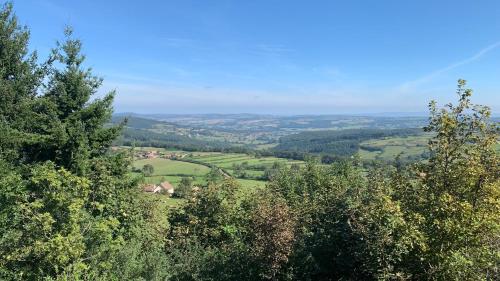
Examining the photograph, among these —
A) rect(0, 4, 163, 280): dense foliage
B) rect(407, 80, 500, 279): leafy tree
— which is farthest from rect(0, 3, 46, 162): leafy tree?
rect(407, 80, 500, 279): leafy tree

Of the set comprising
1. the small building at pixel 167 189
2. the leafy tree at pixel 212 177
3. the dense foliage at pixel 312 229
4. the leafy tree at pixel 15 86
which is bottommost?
the small building at pixel 167 189

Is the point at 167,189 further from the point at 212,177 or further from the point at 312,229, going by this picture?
the point at 312,229

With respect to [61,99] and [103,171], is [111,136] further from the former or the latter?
[103,171]

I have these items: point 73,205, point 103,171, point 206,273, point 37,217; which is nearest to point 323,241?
point 206,273

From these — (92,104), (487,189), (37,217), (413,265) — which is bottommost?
(413,265)

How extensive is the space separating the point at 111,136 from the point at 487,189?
18691mm

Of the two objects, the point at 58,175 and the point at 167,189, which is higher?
the point at 58,175

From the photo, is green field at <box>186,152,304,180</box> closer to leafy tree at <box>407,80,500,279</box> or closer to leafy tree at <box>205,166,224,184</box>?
leafy tree at <box>205,166,224,184</box>

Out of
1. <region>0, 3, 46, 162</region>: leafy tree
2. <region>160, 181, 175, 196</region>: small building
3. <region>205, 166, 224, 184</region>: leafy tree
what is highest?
<region>0, 3, 46, 162</region>: leafy tree

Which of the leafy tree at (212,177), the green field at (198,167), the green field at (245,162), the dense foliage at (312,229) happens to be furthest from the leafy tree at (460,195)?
the green field at (245,162)

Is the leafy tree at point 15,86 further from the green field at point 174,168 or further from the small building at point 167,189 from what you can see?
the green field at point 174,168

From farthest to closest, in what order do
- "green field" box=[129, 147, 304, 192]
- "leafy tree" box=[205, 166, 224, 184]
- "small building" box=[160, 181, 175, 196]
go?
1. "green field" box=[129, 147, 304, 192]
2. "small building" box=[160, 181, 175, 196]
3. "leafy tree" box=[205, 166, 224, 184]

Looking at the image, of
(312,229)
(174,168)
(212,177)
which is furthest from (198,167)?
(312,229)

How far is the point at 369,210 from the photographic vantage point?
36.7 ft
